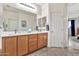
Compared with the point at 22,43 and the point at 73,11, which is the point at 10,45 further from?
the point at 73,11

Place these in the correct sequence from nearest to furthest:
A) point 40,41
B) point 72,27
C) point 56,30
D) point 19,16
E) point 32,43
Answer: point 19,16 < point 72,27 < point 56,30 < point 40,41 < point 32,43

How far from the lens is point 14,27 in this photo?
121 inches

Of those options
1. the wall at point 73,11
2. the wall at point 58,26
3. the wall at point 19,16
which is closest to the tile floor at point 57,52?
the wall at point 58,26

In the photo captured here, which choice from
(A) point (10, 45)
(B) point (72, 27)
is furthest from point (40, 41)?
(B) point (72, 27)

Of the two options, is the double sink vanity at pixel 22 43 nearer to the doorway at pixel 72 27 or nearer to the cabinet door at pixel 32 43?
the cabinet door at pixel 32 43

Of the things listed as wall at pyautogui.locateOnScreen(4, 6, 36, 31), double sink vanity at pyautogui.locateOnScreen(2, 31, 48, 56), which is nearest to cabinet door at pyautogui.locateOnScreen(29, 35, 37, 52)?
double sink vanity at pyautogui.locateOnScreen(2, 31, 48, 56)

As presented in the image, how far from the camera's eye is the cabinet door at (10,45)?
10.5ft

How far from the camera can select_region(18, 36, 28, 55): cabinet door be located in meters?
3.47

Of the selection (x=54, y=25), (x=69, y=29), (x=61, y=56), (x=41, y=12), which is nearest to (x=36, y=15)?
(x=41, y=12)

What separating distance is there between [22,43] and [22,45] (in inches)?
2.0

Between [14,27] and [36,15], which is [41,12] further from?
[14,27]

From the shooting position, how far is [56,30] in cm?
357

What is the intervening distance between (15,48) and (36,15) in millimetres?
889

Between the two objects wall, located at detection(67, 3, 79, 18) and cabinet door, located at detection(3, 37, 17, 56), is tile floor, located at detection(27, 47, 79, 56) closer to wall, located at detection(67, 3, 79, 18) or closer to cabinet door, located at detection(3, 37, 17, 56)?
cabinet door, located at detection(3, 37, 17, 56)
